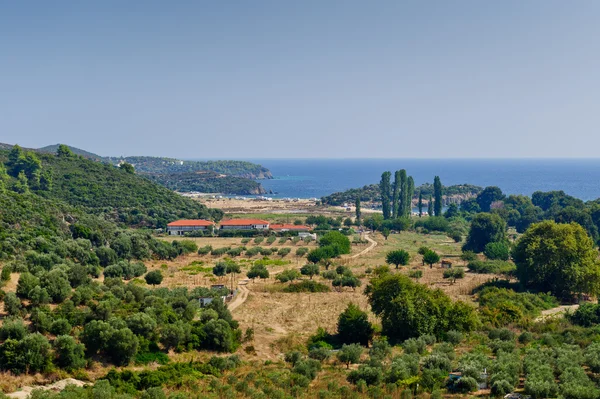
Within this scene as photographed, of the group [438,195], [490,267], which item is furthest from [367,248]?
[438,195]

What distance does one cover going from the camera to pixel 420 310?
3294cm

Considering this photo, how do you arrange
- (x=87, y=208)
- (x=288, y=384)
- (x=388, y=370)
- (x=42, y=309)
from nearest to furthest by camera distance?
1. (x=288, y=384)
2. (x=388, y=370)
3. (x=42, y=309)
4. (x=87, y=208)

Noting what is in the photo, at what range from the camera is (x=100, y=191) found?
9900 centimetres

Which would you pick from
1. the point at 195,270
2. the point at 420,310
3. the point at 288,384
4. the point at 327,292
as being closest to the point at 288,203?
the point at 195,270

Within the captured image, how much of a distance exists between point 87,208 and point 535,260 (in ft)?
229

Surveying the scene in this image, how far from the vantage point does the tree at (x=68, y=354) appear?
78.9 feet

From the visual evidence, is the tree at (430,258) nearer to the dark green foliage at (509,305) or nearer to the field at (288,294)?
the field at (288,294)

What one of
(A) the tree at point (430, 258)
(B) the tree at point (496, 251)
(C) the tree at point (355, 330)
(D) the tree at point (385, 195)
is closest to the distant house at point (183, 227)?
(D) the tree at point (385, 195)

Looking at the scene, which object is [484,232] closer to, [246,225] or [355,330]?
[246,225]

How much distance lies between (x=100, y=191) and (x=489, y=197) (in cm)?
8723

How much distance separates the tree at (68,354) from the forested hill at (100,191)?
65.6m

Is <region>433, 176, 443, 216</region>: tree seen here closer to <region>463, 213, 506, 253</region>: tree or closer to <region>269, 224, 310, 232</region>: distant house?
<region>269, 224, 310, 232</region>: distant house

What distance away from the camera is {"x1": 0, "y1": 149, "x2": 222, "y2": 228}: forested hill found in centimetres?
9181

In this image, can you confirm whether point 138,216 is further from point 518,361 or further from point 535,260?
point 518,361
